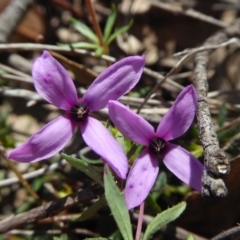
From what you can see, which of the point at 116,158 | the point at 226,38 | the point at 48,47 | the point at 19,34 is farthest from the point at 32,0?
the point at 116,158

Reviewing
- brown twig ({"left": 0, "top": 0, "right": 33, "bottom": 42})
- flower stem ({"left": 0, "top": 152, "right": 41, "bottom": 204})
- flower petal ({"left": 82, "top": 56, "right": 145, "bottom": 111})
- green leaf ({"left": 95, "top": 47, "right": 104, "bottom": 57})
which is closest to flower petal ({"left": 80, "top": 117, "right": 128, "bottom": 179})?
flower petal ({"left": 82, "top": 56, "right": 145, "bottom": 111})

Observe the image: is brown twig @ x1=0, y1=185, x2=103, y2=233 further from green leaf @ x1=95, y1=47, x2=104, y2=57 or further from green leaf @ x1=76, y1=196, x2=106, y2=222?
green leaf @ x1=95, y1=47, x2=104, y2=57

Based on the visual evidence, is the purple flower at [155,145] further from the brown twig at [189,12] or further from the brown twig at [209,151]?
the brown twig at [189,12]

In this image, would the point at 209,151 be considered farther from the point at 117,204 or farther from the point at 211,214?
the point at 211,214

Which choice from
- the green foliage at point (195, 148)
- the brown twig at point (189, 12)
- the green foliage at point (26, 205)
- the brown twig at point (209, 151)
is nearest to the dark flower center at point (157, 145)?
the brown twig at point (209, 151)

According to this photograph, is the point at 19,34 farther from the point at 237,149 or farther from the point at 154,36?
the point at 237,149

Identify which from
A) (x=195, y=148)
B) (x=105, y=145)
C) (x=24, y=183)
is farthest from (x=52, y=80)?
(x=195, y=148)
